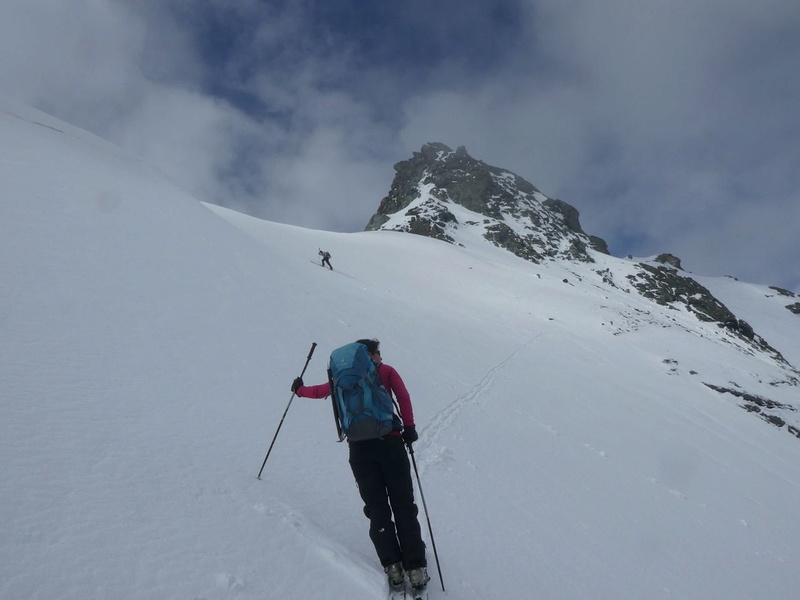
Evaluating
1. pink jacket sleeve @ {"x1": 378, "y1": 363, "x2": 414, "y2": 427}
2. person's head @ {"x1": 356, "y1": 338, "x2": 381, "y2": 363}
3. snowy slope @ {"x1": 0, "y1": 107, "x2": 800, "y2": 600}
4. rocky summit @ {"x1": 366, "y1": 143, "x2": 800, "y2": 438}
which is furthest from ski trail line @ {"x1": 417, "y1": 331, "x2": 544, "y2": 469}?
rocky summit @ {"x1": 366, "y1": 143, "x2": 800, "y2": 438}

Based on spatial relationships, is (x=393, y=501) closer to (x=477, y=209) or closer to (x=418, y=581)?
(x=418, y=581)

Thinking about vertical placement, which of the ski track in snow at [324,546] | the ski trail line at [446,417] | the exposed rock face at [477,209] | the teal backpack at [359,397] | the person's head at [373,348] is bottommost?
the ski track in snow at [324,546]

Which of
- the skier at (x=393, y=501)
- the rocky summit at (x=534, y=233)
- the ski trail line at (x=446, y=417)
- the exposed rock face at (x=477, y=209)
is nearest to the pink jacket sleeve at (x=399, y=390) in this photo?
the skier at (x=393, y=501)

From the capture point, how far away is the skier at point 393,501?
12.0 feet

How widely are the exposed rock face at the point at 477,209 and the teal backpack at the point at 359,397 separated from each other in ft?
203

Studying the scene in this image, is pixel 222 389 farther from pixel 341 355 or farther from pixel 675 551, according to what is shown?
pixel 675 551

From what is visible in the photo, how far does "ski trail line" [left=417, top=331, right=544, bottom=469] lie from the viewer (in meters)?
7.22

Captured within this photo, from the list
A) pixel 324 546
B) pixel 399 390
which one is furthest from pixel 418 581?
pixel 399 390

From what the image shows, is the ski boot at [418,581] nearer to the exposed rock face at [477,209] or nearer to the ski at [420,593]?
the ski at [420,593]

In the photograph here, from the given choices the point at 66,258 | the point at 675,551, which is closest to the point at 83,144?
the point at 66,258

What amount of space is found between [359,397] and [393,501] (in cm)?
96

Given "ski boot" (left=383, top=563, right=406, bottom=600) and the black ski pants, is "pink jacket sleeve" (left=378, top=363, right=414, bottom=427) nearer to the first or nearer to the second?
the black ski pants

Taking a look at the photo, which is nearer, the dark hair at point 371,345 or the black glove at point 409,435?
the black glove at point 409,435

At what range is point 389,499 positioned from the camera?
4.02m
